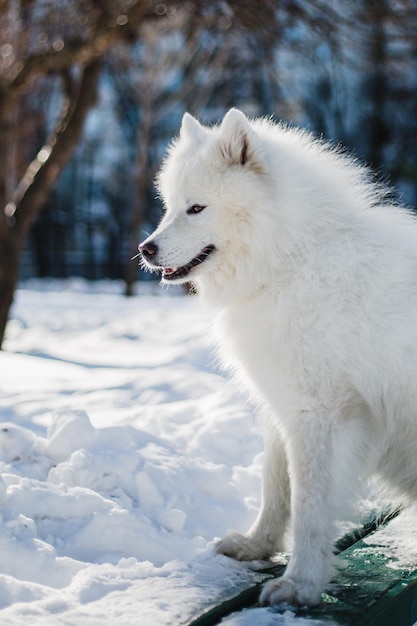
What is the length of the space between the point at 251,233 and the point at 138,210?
18.0 metres

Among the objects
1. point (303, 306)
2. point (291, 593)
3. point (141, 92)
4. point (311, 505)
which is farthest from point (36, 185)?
point (141, 92)

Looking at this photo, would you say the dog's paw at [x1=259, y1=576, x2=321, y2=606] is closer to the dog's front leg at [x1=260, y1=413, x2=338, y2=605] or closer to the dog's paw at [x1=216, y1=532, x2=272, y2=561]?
the dog's front leg at [x1=260, y1=413, x2=338, y2=605]

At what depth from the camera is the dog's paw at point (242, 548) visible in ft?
10.1

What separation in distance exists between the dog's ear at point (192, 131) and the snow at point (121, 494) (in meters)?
0.84

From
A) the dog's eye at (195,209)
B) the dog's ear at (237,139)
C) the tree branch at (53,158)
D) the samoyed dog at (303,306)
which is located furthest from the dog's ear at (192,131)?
the tree branch at (53,158)

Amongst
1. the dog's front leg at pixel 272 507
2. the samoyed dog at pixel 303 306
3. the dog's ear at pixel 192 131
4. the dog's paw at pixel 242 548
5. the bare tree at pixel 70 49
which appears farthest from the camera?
the bare tree at pixel 70 49

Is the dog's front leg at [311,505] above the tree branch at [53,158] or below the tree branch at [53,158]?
below

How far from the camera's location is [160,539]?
3113mm

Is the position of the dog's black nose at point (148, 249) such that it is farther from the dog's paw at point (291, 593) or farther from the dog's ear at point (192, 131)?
the dog's paw at point (291, 593)

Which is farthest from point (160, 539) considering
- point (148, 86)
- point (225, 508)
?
point (148, 86)

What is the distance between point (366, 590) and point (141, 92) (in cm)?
1840

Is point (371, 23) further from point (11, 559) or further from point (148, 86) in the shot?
point (148, 86)

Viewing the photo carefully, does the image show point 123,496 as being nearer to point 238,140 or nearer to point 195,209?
point 195,209

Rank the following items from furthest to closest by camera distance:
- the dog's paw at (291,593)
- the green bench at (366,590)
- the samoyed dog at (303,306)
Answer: the samoyed dog at (303,306), the dog's paw at (291,593), the green bench at (366,590)
